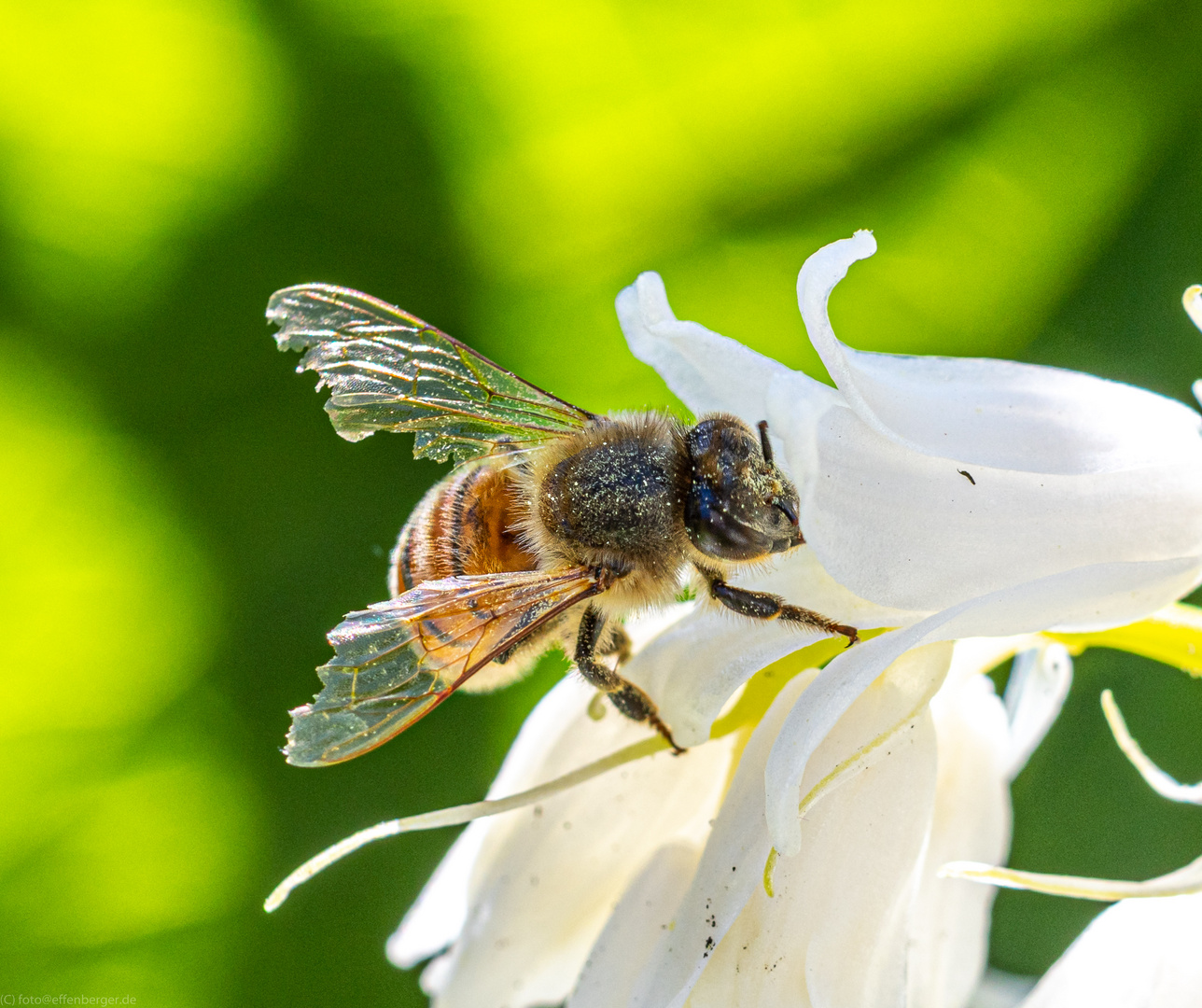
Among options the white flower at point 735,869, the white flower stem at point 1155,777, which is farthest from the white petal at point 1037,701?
the white flower stem at point 1155,777

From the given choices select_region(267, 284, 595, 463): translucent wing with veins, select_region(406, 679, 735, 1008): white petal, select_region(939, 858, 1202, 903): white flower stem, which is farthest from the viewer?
select_region(267, 284, 595, 463): translucent wing with veins

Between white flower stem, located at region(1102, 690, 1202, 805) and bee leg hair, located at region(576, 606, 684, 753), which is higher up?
bee leg hair, located at region(576, 606, 684, 753)

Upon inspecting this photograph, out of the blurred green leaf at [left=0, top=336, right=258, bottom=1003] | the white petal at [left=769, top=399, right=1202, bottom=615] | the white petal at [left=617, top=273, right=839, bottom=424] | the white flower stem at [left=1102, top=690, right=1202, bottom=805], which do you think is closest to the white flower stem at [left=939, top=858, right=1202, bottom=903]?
the white flower stem at [left=1102, top=690, right=1202, bottom=805]

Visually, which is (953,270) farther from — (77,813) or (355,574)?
(77,813)

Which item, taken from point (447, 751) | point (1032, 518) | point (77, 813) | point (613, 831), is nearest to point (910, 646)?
point (1032, 518)

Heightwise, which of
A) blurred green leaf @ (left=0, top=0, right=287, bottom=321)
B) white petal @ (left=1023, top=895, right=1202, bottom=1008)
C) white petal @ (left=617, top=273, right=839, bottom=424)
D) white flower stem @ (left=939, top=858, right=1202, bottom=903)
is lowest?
white petal @ (left=1023, top=895, right=1202, bottom=1008)

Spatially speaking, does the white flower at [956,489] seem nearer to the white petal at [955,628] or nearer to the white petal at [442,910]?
the white petal at [955,628]

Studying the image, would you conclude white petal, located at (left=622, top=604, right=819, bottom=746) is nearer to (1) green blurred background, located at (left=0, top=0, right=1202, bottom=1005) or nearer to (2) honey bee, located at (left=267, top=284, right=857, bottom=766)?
(2) honey bee, located at (left=267, top=284, right=857, bottom=766)
